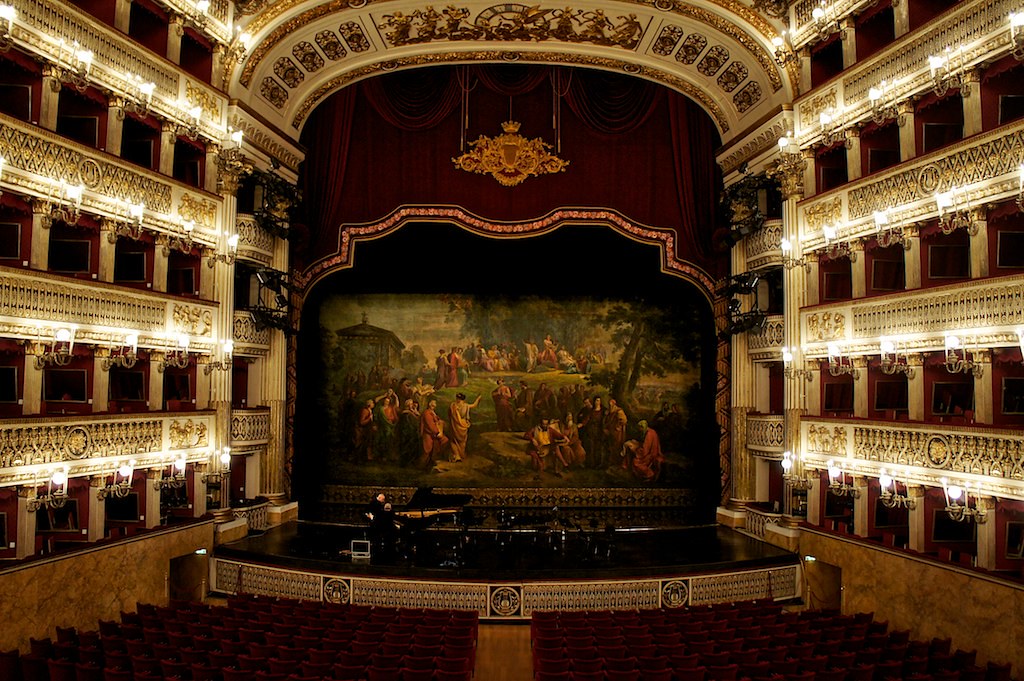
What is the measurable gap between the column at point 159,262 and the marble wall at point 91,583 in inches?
195

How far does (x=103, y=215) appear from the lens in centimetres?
1427

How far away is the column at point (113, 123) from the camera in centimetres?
1469

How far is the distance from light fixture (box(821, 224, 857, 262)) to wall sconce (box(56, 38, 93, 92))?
1397cm

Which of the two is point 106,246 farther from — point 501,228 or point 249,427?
point 501,228

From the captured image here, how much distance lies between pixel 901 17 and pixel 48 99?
15591 mm

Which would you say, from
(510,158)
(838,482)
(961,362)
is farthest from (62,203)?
(838,482)

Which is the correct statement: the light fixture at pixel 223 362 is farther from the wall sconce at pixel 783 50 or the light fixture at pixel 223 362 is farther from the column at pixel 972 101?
the column at pixel 972 101

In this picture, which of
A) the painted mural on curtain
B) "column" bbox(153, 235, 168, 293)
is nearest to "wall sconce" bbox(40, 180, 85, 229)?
"column" bbox(153, 235, 168, 293)

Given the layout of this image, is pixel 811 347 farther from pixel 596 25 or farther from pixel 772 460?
pixel 596 25

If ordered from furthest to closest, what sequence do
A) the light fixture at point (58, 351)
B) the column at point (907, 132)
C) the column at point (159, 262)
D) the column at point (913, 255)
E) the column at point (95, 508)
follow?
1. the column at point (159, 262)
2. the column at point (907, 132)
3. the column at point (913, 255)
4. the column at point (95, 508)
5. the light fixture at point (58, 351)

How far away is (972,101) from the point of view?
43.2ft

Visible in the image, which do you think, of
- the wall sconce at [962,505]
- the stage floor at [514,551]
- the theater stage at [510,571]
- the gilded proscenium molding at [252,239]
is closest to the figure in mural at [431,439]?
the stage floor at [514,551]

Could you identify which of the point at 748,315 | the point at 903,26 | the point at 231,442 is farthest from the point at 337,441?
the point at 903,26

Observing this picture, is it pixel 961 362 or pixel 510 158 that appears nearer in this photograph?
pixel 961 362
